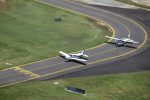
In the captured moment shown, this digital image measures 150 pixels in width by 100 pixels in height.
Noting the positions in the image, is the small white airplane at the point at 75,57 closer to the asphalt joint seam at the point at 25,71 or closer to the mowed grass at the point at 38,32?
the mowed grass at the point at 38,32

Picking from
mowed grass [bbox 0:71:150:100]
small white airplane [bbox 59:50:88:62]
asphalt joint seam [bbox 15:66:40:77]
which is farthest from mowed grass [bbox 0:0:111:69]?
mowed grass [bbox 0:71:150:100]

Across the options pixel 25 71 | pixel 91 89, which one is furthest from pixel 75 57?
pixel 91 89

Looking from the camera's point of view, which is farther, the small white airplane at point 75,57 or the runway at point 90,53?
the small white airplane at point 75,57

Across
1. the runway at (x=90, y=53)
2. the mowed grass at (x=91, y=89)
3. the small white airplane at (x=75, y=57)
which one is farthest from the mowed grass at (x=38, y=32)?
the mowed grass at (x=91, y=89)

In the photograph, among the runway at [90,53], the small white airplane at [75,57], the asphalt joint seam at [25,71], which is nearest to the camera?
the runway at [90,53]

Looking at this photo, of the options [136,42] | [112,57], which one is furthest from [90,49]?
[136,42]

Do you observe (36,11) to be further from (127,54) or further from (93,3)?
(127,54)

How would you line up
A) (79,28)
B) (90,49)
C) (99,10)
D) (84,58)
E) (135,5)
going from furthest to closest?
(135,5)
(99,10)
(79,28)
(90,49)
(84,58)

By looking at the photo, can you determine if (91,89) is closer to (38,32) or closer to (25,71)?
(25,71)

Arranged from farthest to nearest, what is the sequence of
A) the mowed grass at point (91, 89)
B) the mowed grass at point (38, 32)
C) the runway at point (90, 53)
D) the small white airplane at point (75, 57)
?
the mowed grass at point (38, 32) < the small white airplane at point (75, 57) < the runway at point (90, 53) < the mowed grass at point (91, 89)
